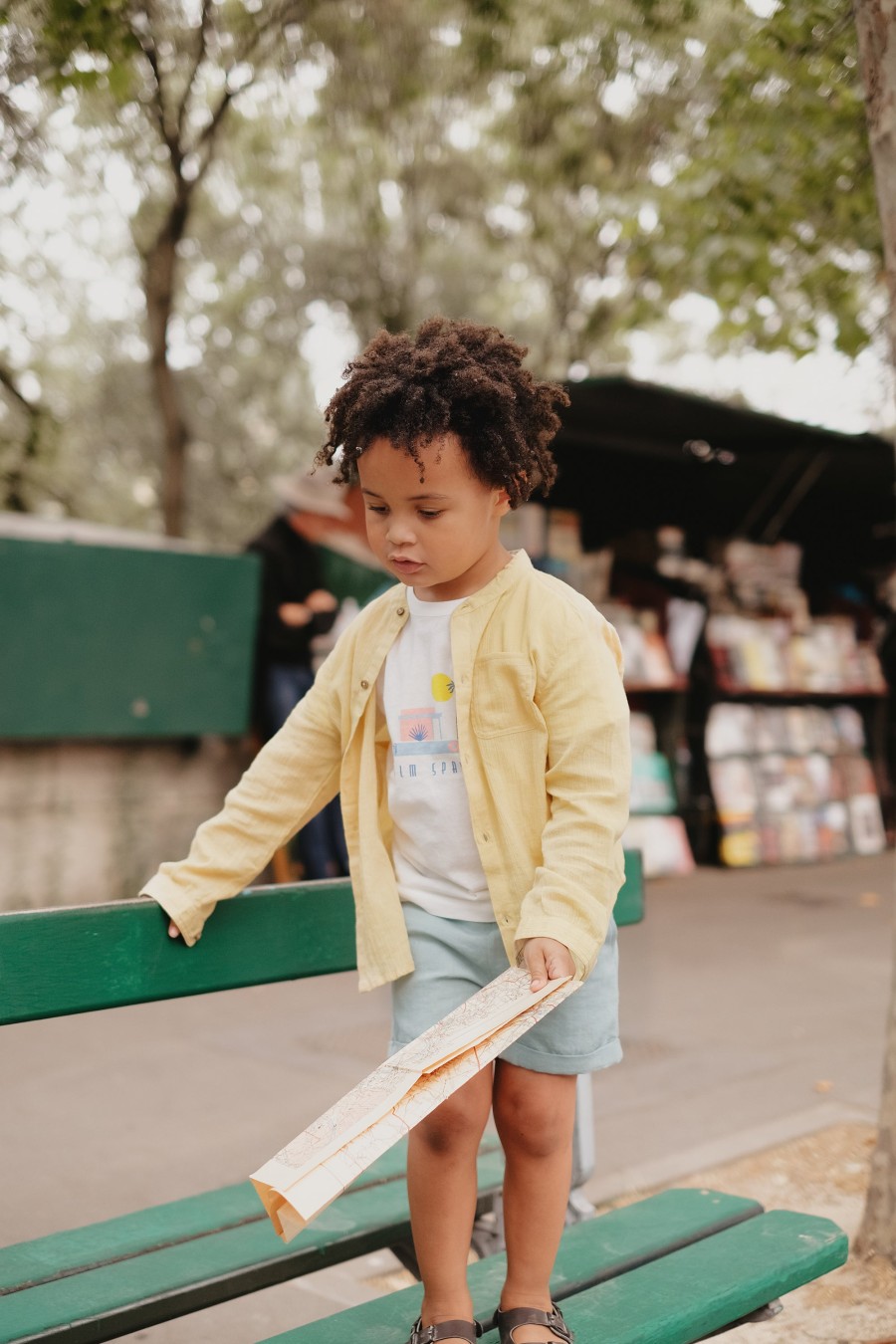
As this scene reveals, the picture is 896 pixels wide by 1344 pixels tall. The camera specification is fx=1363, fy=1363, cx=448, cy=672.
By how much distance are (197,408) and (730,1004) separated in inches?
651

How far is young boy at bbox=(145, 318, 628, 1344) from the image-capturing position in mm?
1926

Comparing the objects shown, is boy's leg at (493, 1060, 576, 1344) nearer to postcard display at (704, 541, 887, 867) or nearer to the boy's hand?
the boy's hand

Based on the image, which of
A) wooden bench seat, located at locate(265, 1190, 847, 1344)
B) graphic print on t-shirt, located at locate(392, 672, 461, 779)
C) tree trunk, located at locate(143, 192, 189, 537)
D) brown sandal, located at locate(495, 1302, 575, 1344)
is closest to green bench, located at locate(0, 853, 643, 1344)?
wooden bench seat, located at locate(265, 1190, 847, 1344)

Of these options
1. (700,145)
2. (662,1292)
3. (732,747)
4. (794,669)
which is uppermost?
(700,145)

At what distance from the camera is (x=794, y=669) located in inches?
402

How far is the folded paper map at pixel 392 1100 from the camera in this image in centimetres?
152

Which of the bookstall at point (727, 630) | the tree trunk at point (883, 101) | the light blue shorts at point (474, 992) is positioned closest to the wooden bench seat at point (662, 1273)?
the light blue shorts at point (474, 992)

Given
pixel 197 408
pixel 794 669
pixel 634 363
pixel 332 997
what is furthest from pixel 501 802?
pixel 197 408

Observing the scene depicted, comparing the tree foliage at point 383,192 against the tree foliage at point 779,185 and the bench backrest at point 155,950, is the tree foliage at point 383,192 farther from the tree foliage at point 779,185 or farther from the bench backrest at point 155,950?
the bench backrest at point 155,950

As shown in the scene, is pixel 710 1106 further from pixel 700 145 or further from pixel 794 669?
pixel 700 145

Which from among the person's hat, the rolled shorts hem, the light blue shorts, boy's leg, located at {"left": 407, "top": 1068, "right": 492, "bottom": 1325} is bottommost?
boy's leg, located at {"left": 407, "top": 1068, "right": 492, "bottom": 1325}

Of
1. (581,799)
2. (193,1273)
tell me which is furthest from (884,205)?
(193,1273)

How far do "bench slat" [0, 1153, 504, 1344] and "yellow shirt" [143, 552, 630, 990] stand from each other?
1.78 feet

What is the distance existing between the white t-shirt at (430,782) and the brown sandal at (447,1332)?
56cm
